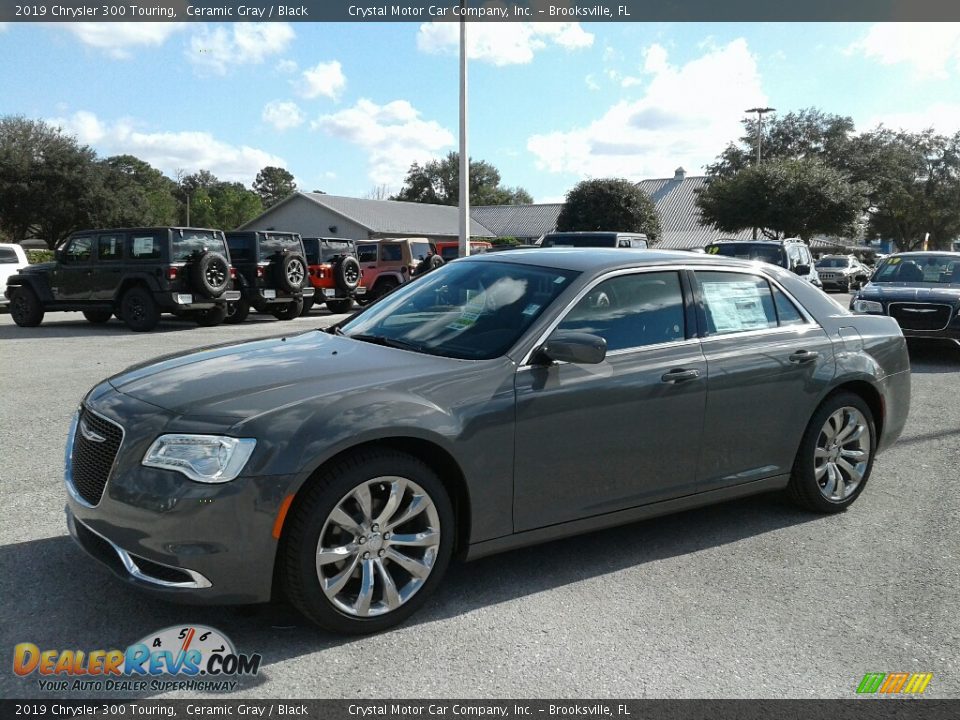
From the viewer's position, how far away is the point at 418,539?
138 inches

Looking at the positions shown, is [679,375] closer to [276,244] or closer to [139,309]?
[139,309]

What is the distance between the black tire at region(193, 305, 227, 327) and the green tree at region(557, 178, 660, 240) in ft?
94.7

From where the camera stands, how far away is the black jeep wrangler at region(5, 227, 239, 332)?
1639 cm

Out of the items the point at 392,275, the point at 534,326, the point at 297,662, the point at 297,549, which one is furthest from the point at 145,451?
the point at 392,275

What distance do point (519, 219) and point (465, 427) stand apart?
7297 cm

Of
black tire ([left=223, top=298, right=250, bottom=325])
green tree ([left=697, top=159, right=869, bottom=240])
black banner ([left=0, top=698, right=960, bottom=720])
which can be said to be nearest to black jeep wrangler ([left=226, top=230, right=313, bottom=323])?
black tire ([left=223, top=298, right=250, bottom=325])

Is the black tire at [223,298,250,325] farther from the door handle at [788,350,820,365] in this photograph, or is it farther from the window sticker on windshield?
the door handle at [788,350,820,365]

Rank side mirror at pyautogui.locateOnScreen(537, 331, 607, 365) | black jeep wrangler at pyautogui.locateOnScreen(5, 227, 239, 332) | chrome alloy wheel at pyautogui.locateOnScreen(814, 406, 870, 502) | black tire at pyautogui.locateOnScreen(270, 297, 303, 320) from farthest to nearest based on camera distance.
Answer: black tire at pyautogui.locateOnScreen(270, 297, 303, 320) → black jeep wrangler at pyautogui.locateOnScreen(5, 227, 239, 332) → chrome alloy wheel at pyautogui.locateOnScreen(814, 406, 870, 502) → side mirror at pyautogui.locateOnScreen(537, 331, 607, 365)

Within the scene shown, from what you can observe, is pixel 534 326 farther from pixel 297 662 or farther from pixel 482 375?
pixel 297 662

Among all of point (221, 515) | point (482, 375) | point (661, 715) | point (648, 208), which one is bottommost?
point (661, 715)

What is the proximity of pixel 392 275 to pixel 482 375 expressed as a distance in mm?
20933

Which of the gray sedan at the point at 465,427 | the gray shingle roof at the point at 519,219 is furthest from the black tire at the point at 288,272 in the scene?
the gray shingle roof at the point at 519,219

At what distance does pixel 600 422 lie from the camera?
157 inches

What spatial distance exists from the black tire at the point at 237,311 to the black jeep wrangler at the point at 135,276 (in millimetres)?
1098
